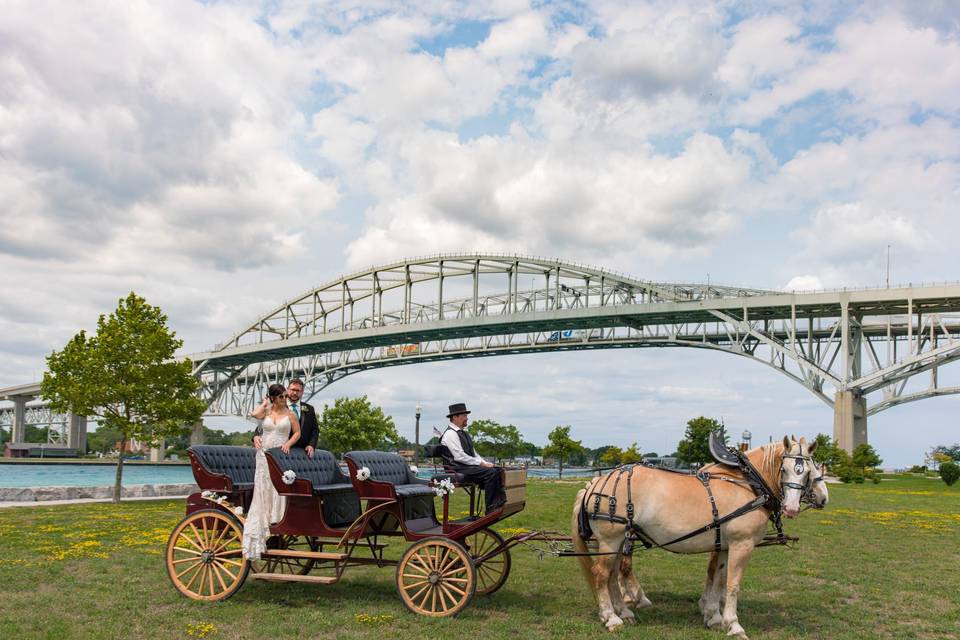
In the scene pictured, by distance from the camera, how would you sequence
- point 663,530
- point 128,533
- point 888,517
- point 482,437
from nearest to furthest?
point 663,530 < point 128,533 < point 888,517 < point 482,437

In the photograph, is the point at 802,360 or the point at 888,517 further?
the point at 802,360

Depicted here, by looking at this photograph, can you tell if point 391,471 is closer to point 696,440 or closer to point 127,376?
point 127,376

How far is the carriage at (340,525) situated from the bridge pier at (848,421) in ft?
132

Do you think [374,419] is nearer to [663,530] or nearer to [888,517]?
[888,517]

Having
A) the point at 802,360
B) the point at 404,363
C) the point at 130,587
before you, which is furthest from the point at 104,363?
the point at 404,363

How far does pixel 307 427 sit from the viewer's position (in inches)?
368

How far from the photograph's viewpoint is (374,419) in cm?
5284

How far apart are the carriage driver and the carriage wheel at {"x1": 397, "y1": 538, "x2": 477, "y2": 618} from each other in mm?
610

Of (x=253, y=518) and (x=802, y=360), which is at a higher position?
(x=802, y=360)

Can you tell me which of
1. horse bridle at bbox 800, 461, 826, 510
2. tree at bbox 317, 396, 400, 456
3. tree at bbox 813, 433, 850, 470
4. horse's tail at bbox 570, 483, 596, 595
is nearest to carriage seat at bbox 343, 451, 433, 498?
horse's tail at bbox 570, 483, 596, 595

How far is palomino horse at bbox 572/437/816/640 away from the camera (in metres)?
7.65

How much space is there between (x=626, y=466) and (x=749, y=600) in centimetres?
261

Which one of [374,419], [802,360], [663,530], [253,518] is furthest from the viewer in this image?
[374,419]

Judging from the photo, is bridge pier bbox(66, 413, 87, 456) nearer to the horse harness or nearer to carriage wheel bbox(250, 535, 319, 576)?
carriage wheel bbox(250, 535, 319, 576)
